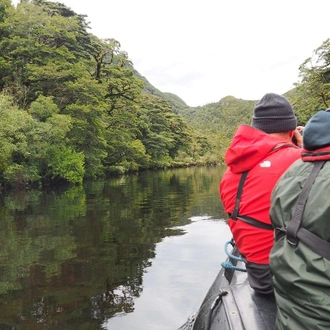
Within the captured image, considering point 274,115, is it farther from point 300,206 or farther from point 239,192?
point 300,206

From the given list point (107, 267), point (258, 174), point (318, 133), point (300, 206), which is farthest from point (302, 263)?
point (107, 267)

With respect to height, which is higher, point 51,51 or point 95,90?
point 51,51

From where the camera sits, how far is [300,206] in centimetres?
135

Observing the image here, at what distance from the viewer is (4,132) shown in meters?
16.4

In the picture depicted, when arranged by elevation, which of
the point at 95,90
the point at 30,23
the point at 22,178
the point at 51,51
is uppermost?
the point at 30,23

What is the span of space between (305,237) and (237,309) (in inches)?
38.3

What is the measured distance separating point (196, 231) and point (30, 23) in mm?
21389

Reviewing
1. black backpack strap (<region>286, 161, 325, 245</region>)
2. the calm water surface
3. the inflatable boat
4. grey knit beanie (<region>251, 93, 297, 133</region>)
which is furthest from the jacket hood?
the calm water surface

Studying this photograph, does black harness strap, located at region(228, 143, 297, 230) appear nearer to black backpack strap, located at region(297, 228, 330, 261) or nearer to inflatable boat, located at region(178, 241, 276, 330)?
inflatable boat, located at region(178, 241, 276, 330)

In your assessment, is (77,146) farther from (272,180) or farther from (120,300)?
(272,180)

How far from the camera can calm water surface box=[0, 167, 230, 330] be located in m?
4.18

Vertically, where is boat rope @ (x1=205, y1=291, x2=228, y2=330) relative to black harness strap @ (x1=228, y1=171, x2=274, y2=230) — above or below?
below

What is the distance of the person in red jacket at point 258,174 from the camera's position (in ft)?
6.63

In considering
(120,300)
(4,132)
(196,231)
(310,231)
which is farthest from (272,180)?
(4,132)
